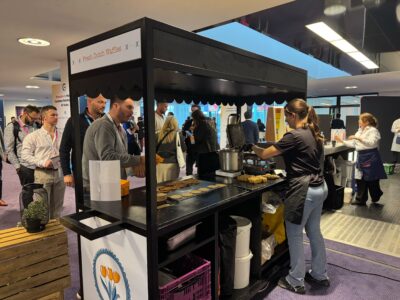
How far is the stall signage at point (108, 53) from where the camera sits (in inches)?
50.8

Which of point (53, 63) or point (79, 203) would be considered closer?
point (79, 203)

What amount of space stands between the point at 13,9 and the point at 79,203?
2037mm

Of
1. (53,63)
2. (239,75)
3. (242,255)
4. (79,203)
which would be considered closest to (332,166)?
(242,255)

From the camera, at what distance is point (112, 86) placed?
4.80 feet

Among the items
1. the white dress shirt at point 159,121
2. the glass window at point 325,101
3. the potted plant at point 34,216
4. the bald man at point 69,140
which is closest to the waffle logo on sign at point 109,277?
the potted plant at point 34,216

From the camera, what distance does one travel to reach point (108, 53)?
141 cm

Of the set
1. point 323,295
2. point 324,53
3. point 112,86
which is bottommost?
point 323,295

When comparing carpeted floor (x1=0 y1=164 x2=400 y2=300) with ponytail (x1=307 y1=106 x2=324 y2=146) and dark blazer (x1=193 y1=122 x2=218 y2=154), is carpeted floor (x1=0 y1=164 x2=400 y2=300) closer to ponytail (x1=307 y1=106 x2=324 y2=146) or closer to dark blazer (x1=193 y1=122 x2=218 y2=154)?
ponytail (x1=307 y1=106 x2=324 y2=146)

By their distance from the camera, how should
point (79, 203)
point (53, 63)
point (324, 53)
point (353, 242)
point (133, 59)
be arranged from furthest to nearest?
point (324, 53) < point (53, 63) < point (353, 242) < point (79, 203) < point (133, 59)

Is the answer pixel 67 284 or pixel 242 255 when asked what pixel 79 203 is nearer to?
pixel 67 284

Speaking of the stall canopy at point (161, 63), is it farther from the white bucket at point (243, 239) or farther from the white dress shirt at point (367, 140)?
the white dress shirt at point (367, 140)

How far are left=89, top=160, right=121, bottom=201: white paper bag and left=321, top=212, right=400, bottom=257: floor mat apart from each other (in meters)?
2.65

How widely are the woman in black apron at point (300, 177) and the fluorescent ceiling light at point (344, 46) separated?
3.38 m

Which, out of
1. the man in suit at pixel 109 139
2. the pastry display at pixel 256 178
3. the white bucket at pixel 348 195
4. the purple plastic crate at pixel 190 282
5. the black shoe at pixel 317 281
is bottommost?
the black shoe at pixel 317 281
